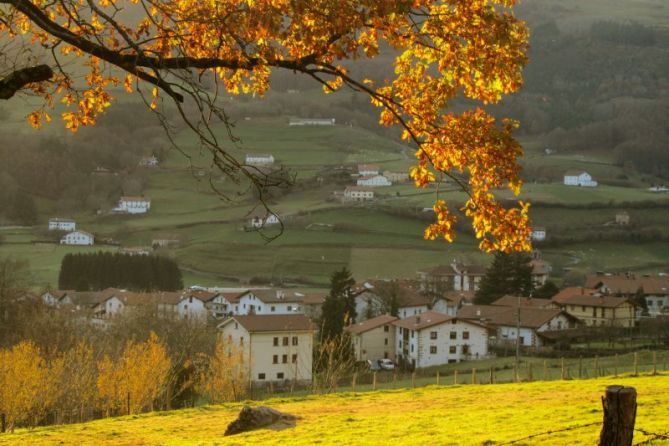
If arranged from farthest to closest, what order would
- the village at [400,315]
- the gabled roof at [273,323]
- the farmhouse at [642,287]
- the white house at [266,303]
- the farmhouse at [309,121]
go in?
1. the farmhouse at [309,121]
2. the farmhouse at [642,287]
3. the white house at [266,303]
4. the village at [400,315]
5. the gabled roof at [273,323]

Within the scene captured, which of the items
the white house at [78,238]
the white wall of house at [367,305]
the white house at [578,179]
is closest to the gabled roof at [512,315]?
the white wall of house at [367,305]

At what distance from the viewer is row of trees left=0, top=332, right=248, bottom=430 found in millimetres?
26453

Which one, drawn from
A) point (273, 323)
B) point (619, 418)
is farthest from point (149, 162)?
point (619, 418)

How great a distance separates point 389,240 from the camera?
93.9m

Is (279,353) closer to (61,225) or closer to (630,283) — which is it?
(630,283)

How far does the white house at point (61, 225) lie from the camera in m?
113

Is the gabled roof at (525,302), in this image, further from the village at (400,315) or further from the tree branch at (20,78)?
the tree branch at (20,78)

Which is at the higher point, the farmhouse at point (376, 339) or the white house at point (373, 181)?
the white house at point (373, 181)

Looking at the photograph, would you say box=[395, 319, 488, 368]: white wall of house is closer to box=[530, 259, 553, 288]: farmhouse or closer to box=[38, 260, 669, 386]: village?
box=[38, 260, 669, 386]: village

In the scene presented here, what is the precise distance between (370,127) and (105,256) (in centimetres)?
10832

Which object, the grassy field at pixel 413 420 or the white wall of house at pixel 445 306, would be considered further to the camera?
the white wall of house at pixel 445 306

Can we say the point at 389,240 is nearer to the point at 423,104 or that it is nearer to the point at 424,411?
the point at 424,411

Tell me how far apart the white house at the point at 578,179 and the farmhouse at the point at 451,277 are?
4045 cm

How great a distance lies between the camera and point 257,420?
1675 cm
